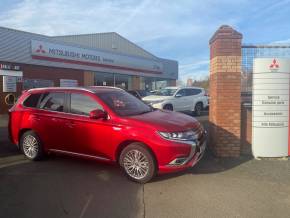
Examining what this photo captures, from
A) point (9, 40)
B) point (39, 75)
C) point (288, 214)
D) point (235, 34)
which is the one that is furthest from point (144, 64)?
point (288, 214)

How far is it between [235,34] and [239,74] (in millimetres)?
896

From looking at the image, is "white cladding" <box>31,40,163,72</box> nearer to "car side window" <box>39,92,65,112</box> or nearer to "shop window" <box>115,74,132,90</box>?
"shop window" <box>115,74,132,90</box>

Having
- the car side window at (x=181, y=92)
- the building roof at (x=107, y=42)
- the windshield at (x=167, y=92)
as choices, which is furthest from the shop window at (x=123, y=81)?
the car side window at (x=181, y=92)

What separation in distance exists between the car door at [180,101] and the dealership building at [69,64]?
27.9 ft

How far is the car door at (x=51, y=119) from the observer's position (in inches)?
273

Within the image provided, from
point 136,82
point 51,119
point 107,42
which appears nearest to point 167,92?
point 51,119

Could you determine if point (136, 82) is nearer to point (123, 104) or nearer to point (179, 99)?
point (179, 99)

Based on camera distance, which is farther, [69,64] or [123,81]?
[123,81]

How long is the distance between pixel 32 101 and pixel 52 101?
652mm

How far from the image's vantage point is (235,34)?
7527 millimetres

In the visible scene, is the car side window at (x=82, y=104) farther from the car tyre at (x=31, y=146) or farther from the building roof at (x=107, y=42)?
the building roof at (x=107, y=42)

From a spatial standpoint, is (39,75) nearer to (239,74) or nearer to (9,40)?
(9,40)

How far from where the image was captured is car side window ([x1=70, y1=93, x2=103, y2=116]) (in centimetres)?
661

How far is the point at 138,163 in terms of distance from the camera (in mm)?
5918
